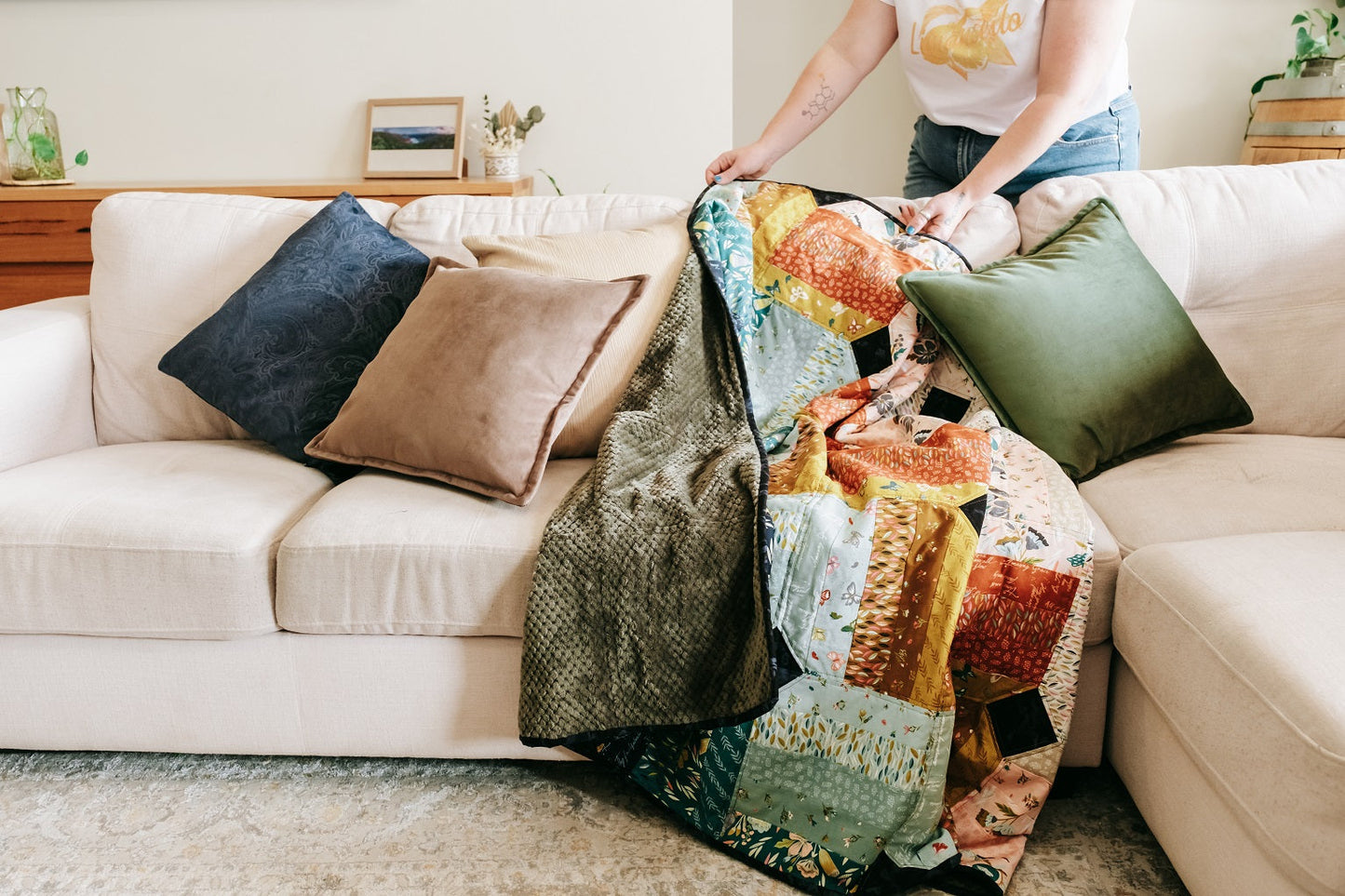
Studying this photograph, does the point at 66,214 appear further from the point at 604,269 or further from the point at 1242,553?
the point at 1242,553

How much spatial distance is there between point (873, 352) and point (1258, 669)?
0.82 meters

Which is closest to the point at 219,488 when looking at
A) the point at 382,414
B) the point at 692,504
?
the point at 382,414

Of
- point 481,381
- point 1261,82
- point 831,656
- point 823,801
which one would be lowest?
point 823,801

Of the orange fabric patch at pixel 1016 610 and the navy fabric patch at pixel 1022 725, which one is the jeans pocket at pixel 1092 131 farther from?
the navy fabric patch at pixel 1022 725

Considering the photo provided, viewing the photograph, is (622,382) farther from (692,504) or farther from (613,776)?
(613,776)

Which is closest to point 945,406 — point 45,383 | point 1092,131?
point 1092,131

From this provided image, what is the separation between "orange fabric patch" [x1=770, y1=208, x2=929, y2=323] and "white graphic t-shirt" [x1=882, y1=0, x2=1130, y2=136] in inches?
17.5

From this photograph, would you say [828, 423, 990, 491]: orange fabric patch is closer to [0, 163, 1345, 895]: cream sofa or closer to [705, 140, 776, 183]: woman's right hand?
[0, 163, 1345, 895]: cream sofa

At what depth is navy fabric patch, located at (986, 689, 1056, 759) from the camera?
4.15 feet

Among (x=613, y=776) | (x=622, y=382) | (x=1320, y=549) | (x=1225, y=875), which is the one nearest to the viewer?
(x=1225, y=875)

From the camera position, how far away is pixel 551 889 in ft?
4.08

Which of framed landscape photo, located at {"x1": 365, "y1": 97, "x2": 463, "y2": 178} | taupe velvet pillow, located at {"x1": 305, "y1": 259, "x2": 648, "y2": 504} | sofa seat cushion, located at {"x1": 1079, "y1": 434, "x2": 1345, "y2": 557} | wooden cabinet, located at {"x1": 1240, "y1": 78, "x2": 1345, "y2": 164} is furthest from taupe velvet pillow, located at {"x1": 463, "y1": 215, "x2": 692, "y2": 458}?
wooden cabinet, located at {"x1": 1240, "y1": 78, "x2": 1345, "y2": 164}

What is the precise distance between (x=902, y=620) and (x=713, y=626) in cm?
24

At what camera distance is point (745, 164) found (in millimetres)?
1996
